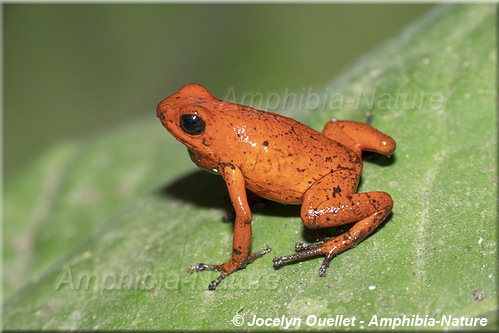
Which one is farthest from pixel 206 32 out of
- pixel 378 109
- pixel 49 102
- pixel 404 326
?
pixel 404 326

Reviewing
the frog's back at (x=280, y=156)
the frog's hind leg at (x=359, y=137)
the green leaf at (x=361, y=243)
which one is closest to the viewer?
the green leaf at (x=361, y=243)

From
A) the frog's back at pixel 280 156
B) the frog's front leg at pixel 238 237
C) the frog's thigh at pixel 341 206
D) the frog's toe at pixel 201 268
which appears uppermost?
the frog's back at pixel 280 156

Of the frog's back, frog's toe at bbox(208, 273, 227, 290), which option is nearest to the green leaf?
frog's toe at bbox(208, 273, 227, 290)

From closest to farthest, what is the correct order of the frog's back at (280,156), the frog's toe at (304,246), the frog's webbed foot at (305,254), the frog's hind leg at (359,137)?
the frog's webbed foot at (305,254) < the frog's toe at (304,246) < the frog's back at (280,156) < the frog's hind leg at (359,137)

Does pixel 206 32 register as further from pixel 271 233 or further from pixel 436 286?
pixel 436 286

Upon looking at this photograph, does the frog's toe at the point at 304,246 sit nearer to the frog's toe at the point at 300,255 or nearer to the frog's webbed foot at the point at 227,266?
the frog's toe at the point at 300,255

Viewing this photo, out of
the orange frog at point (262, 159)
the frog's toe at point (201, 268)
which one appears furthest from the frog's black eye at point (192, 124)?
the frog's toe at point (201, 268)

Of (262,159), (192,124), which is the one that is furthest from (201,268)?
(192,124)
